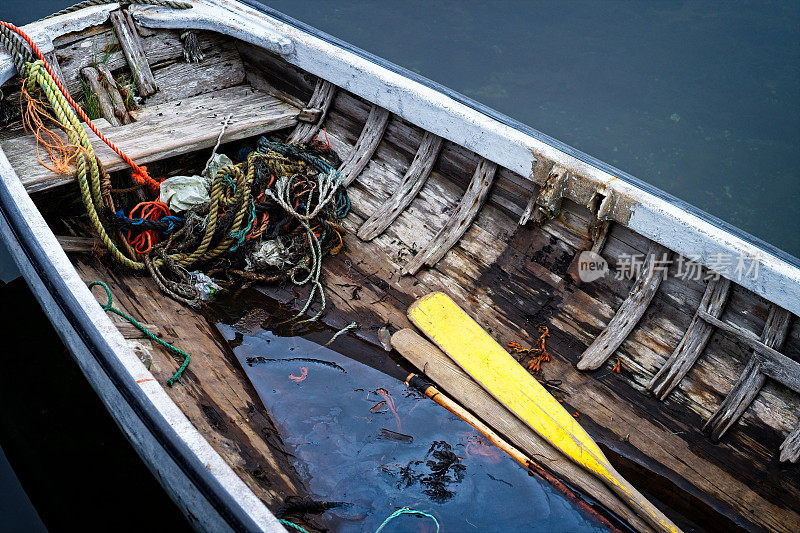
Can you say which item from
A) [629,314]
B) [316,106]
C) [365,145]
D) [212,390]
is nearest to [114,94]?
[316,106]

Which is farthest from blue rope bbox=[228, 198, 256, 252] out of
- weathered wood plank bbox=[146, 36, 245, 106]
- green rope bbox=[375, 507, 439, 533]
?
green rope bbox=[375, 507, 439, 533]

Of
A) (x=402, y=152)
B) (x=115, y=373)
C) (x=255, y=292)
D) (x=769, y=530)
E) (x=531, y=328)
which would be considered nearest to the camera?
(x=115, y=373)

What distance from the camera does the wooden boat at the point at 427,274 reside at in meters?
2.43

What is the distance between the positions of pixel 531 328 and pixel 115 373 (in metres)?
1.89

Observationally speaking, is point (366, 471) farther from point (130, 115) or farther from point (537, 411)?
point (130, 115)

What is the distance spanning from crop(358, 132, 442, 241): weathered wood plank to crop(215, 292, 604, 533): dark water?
685 millimetres

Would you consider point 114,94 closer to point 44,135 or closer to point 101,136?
point 44,135

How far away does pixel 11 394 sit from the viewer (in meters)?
3.47

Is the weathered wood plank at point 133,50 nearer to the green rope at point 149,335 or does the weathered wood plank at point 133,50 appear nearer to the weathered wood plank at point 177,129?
the weathered wood plank at point 177,129

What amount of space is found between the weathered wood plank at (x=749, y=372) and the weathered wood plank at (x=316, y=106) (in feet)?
8.20

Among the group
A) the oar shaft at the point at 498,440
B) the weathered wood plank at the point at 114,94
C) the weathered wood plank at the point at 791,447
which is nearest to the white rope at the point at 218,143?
the weathered wood plank at the point at 114,94

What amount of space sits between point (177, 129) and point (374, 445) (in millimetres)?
2206

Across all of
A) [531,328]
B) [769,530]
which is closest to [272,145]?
[531,328]

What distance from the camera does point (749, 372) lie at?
2.60 m
